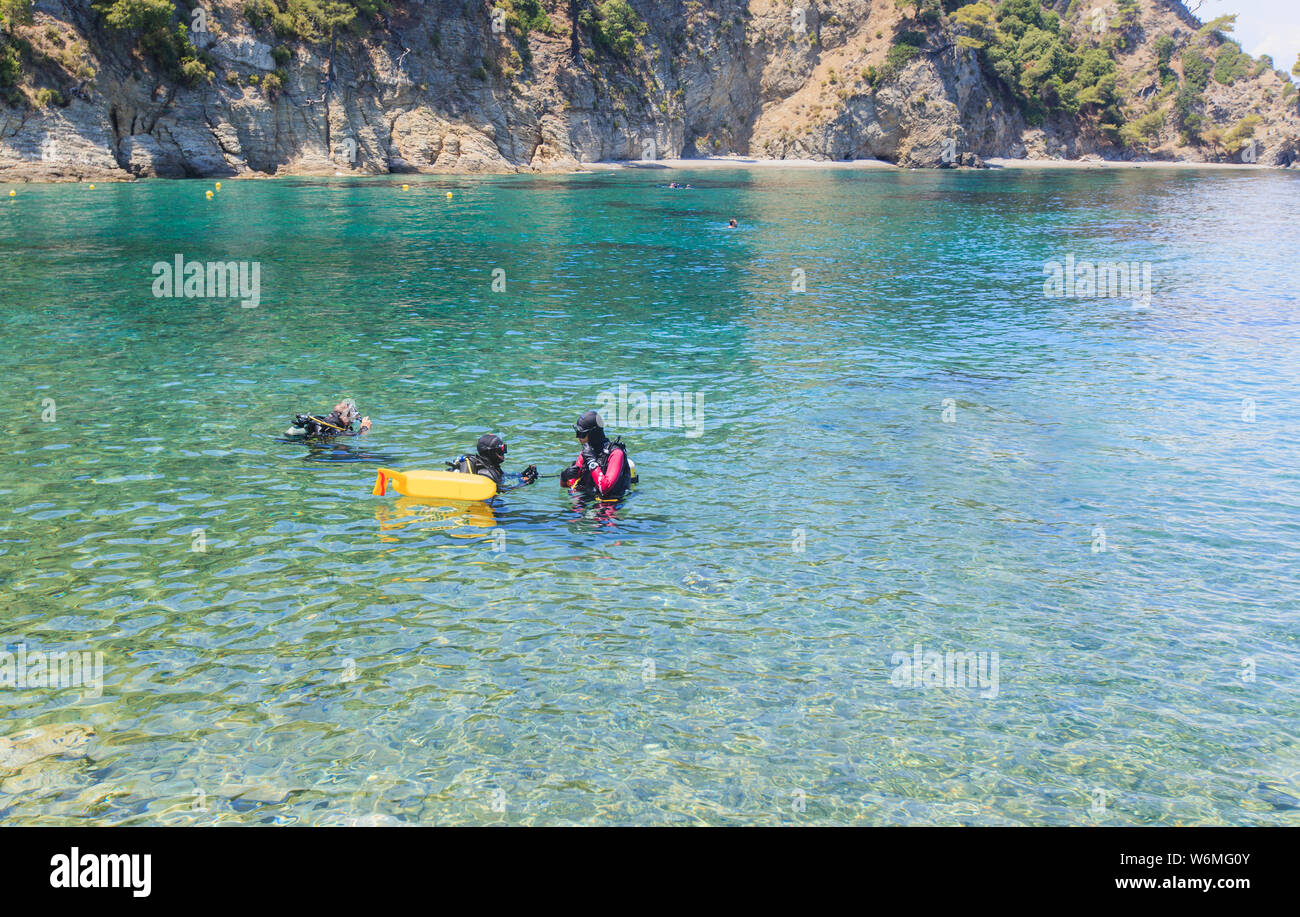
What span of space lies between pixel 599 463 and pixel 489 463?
173 cm

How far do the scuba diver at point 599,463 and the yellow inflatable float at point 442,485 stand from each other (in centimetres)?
124

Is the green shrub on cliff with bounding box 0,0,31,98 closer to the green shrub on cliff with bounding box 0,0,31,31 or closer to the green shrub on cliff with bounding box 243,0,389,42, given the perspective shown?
the green shrub on cliff with bounding box 0,0,31,31

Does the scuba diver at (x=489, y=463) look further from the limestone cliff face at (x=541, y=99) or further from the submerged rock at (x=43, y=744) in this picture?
the limestone cliff face at (x=541, y=99)

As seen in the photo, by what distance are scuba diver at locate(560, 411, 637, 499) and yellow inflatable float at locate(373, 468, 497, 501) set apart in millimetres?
1237

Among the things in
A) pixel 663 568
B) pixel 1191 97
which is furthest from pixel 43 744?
pixel 1191 97

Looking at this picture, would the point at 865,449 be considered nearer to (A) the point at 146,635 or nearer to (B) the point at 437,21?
(A) the point at 146,635

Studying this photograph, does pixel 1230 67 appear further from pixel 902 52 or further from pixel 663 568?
pixel 663 568

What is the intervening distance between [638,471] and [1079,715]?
27.7ft

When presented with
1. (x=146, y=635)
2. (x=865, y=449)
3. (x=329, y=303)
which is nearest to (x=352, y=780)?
(x=146, y=635)

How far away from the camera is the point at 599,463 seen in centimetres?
1405

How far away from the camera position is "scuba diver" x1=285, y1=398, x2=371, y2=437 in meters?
16.4

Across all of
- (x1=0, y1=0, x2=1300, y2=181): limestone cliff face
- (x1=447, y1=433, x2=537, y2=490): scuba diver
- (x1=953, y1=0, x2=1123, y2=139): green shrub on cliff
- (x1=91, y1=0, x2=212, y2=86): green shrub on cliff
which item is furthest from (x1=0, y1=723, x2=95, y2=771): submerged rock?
(x1=953, y1=0, x2=1123, y2=139): green shrub on cliff

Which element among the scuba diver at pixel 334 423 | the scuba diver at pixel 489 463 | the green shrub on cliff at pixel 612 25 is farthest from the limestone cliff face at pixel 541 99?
the scuba diver at pixel 489 463
